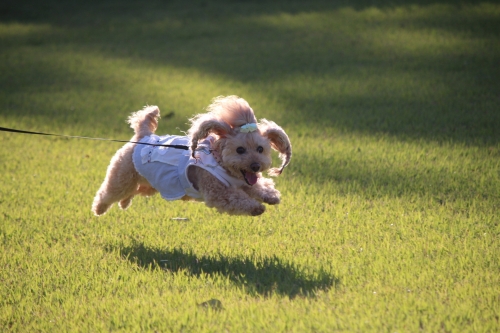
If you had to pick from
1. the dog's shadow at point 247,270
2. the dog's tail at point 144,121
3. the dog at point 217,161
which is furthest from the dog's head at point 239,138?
the dog's tail at point 144,121

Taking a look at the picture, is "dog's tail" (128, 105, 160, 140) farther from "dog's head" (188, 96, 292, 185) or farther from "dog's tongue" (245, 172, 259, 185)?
"dog's tongue" (245, 172, 259, 185)

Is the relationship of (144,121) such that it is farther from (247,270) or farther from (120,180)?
(247,270)

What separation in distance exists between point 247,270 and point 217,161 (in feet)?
2.68

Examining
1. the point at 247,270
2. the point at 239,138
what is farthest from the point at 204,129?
the point at 247,270

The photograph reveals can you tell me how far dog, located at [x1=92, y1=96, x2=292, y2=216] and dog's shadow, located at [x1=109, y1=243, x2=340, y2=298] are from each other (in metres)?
0.37

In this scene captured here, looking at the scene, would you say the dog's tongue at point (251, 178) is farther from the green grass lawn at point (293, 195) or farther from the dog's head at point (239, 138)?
the green grass lawn at point (293, 195)

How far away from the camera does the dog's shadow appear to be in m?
3.97

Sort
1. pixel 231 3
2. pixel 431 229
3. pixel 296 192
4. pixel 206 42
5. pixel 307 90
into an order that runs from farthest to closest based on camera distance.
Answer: pixel 231 3 < pixel 206 42 < pixel 307 90 < pixel 296 192 < pixel 431 229

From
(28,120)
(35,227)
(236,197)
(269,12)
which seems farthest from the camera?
(269,12)

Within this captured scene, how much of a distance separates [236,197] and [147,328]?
3.97 feet

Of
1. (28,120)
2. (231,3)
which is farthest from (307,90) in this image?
(231,3)

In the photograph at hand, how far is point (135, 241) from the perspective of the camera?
16.6ft

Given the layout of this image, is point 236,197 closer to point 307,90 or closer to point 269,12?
point 307,90

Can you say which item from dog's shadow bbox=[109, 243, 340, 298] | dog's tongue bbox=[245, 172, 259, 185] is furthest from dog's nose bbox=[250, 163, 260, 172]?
dog's shadow bbox=[109, 243, 340, 298]
